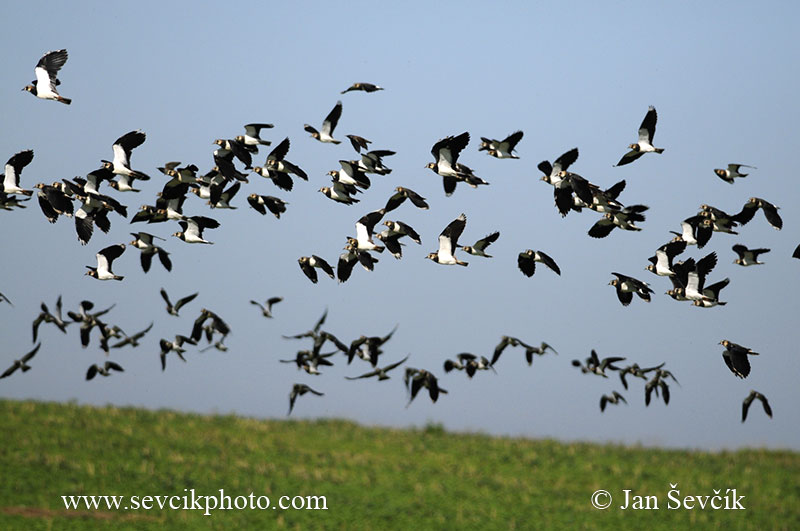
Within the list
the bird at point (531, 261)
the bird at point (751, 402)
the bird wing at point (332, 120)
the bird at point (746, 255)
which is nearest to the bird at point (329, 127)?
the bird wing at point (332, 120)

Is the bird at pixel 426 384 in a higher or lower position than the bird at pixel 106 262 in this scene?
lower

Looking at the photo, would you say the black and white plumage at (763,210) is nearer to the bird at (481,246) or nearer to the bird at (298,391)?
the bird at (481,246)

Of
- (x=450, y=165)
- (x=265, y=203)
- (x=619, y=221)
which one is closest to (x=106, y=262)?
(x=265, y=203)

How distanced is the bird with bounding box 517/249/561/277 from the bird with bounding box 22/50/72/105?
37.2 feet

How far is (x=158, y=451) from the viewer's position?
110 ft

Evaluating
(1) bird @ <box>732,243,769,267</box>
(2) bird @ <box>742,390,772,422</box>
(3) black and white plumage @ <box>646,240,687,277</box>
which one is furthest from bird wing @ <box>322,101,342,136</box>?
(2) bird @ <box>742,390,772,422</box>

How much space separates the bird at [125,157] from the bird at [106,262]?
279 centimetres

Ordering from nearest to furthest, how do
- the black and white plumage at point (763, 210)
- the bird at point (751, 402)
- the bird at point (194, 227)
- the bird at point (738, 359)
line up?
the bird at point (738, 359), the black and white plumage at point (763, 210), the bird at point (194, 227), the bird at point (751, 402)

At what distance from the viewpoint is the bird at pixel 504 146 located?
24453mm

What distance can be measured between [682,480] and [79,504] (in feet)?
61.8

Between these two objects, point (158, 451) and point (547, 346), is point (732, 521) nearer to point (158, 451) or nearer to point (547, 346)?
point (547, 346)

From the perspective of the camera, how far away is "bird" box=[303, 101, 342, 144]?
25547 mm

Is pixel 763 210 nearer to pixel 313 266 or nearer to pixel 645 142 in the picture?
pixel 645 142

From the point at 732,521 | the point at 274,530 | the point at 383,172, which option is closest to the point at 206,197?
the point at 383,172
